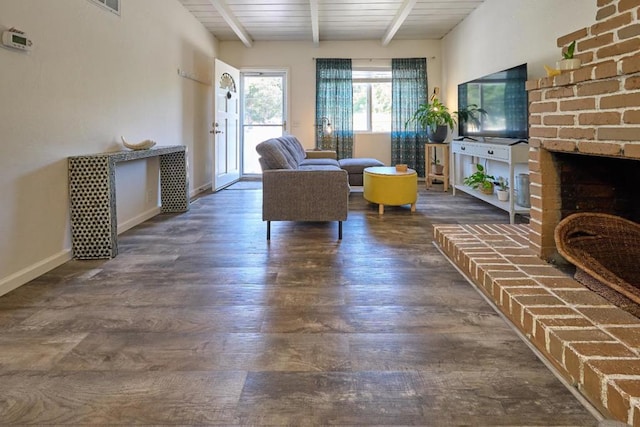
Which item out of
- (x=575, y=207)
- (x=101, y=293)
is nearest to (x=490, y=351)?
(x=575, y=207)

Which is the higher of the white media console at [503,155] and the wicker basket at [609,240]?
the white media console at [503,155]

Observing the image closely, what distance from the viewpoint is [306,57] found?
7.47 meters

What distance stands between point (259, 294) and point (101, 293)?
866mm

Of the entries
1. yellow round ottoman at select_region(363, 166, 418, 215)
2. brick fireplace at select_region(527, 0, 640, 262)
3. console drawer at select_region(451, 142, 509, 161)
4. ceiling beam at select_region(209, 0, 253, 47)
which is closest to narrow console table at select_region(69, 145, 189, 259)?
yellow round ottoman at select_region(363, 166, 418, 215)

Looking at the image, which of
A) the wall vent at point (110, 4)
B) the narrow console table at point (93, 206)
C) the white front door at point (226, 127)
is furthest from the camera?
the white front door at point (226, 127)

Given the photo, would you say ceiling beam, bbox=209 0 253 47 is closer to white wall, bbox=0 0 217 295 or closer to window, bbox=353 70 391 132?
white wall, bbox=0 0 217 295

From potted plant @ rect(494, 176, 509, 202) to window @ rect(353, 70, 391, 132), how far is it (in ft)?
10.1

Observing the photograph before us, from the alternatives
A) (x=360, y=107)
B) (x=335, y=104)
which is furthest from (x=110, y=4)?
(x=360, y=107)

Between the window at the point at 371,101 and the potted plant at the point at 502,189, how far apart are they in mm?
3079

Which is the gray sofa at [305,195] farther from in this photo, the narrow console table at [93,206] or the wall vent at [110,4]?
the wall vent at [110,4]

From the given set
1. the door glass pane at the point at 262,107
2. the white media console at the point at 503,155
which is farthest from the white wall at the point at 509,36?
the door glass pane at the point at 262,107

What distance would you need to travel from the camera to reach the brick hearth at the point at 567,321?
4.17 ft

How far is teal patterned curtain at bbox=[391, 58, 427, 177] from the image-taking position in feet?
24.2

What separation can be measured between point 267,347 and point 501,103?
407 cm
